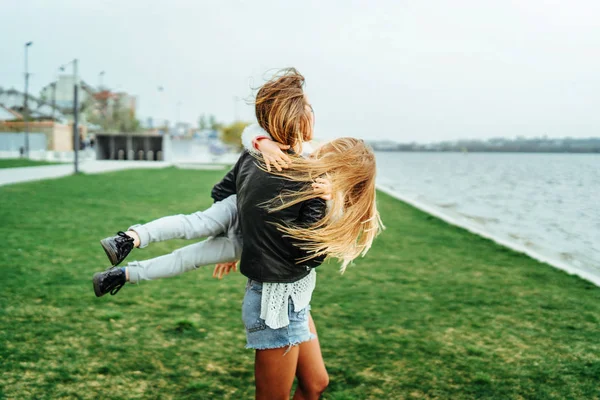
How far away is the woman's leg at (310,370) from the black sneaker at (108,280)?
1.01m

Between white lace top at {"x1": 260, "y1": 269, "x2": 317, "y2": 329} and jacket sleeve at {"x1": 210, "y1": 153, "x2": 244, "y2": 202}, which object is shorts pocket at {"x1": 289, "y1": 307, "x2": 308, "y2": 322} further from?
jacket sleeve at {"x1": 210, "y1": 153, "x2": 244, "y2": 202}

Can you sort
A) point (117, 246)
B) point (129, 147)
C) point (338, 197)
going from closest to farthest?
point (338, 197)
point (117, 246)
point (129, 147)

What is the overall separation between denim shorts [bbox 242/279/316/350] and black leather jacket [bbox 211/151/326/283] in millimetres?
99

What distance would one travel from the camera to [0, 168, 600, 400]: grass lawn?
4.46 m

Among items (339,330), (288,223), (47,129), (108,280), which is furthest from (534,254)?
(47,129)

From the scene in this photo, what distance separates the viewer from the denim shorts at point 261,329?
286 cm

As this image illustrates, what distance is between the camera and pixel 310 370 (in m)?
3.13

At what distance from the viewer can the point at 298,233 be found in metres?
2.71

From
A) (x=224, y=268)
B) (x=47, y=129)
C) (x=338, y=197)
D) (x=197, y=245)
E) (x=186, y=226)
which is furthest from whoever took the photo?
(x=47, y=129)

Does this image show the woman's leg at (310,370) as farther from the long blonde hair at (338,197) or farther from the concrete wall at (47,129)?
the concrete wall at (47,129)

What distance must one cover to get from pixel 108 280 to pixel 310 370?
3.80ft

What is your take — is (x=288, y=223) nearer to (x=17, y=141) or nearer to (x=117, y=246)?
(x=117, y=246)

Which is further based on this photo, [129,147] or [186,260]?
[129,147]

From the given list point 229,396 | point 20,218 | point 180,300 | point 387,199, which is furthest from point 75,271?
point 387,199
